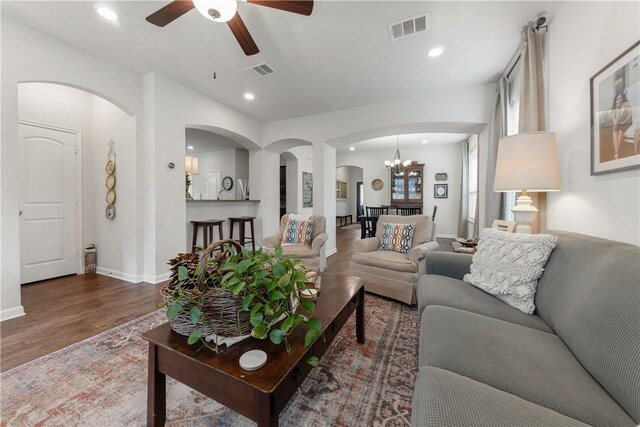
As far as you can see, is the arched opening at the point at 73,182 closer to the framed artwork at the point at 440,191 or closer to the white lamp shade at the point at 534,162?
the white lamp shade at the point at 534,162

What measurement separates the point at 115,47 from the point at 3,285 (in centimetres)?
253

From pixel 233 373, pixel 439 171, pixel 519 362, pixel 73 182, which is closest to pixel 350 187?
pixel 439 171

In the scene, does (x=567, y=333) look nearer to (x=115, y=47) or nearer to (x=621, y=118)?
(x=621, y=118)

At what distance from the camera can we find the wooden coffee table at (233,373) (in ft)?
2.57

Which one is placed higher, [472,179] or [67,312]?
[472,179]

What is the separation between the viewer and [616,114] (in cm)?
131

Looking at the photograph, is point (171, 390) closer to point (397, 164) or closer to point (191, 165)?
point (191, 165)

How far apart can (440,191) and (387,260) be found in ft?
18.3

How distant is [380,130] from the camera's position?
13.5ft

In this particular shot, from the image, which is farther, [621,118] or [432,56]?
[432,56]

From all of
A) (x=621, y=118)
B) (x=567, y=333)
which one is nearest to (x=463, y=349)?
(x=567, y=333)

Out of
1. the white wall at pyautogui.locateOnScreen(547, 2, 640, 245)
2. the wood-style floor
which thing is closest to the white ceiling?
the white wall at pyautogui.locateOnScreen(547, 2, 640, 245)

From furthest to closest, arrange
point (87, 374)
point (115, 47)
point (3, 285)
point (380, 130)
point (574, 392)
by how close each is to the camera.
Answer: point (380, 130) → point (115, 47) → point (3, 285) → point (87, 374) → point (574, 392)

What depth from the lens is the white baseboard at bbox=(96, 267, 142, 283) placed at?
3174 millimetres
